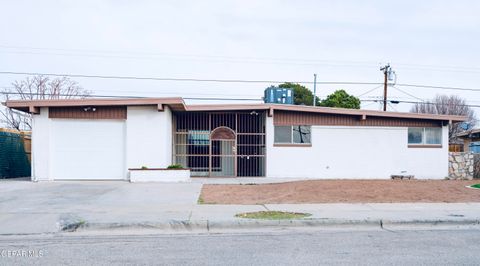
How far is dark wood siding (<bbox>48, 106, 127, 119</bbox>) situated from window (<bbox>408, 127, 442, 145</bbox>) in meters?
14.4

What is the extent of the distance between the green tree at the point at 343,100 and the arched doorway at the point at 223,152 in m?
25.0

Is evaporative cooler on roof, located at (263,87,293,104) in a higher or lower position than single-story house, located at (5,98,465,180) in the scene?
higher

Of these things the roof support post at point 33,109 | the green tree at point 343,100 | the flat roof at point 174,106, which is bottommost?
the roof support post at point 33,109

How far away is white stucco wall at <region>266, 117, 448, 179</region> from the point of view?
893 inches

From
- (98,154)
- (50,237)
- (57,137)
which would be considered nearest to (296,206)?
(50,237)

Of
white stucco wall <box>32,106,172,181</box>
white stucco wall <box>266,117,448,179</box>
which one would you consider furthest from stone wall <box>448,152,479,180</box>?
white stucco wall <box>32,106,172,181</box>

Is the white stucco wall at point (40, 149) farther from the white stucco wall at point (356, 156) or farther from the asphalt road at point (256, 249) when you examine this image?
the asphalt road at point (256, 249)

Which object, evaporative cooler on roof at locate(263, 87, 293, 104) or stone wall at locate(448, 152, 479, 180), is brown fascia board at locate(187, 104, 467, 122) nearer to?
stone wall at locate(448, 152, 479, 180)

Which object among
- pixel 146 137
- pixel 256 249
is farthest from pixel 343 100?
pixel 256 249

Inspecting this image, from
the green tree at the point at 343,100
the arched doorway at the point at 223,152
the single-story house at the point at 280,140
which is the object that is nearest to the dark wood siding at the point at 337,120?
the single-story house at the point at 280,140

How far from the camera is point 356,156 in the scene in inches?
921

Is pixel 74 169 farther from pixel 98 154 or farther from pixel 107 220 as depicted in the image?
pixel 107 220

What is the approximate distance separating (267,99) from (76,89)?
21683mm

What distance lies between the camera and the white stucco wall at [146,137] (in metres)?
19.8
